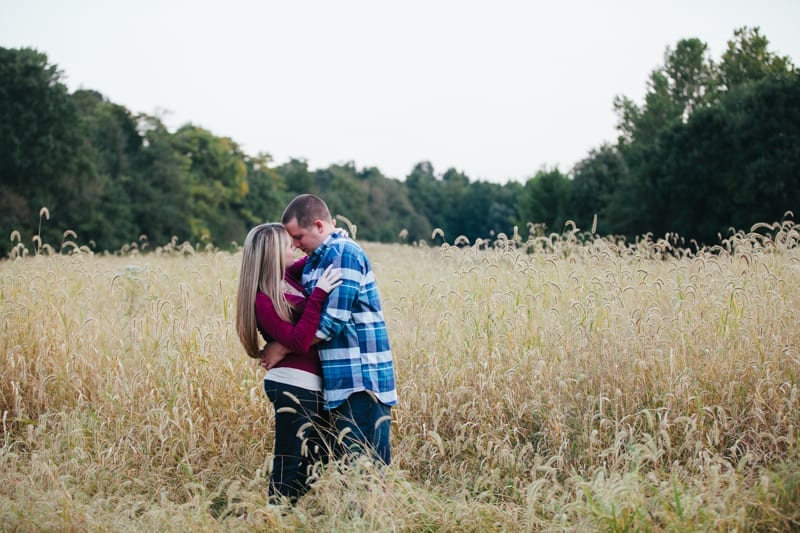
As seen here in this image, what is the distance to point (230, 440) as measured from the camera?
5.31 meters

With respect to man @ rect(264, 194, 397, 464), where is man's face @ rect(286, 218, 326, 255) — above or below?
above

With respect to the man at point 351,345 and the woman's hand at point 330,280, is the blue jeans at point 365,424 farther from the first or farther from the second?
the woman's hand at point 330,280

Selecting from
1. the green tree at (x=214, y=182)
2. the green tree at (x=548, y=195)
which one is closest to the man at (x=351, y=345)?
→ the green tree at (x=548, y=195)

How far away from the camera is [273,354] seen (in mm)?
4055

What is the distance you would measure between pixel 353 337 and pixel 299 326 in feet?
1.21

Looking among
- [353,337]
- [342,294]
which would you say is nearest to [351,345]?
[353,337]

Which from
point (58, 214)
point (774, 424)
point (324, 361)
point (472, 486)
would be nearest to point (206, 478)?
point (324, 361)

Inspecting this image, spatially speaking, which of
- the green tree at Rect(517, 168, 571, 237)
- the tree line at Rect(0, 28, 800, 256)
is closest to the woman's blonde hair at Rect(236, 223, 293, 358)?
the tree line at Rect(0, 28, 800, 256)

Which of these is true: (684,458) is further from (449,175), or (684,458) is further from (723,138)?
(449,175)

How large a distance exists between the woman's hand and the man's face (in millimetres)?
303

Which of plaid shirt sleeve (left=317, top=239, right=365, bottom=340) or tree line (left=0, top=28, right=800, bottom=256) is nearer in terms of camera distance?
plaid shirt sleeve (left=317, top=239, right=365, bottom=340)

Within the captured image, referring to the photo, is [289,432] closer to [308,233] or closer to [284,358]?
[284,358]

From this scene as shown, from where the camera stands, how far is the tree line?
26.6 meters

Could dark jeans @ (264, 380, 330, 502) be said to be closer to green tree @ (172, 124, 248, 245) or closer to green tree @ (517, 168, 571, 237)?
green tree @ (517, 168, 571, 237)
